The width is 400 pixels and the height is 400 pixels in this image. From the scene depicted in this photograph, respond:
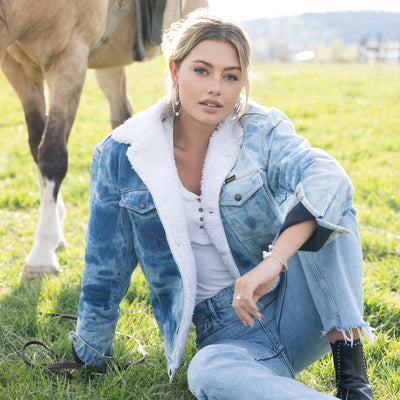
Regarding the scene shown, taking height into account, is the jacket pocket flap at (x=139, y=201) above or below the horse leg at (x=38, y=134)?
above

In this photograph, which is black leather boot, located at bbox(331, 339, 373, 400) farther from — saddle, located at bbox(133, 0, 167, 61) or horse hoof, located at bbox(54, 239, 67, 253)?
saddle, located at bbox(133, 0, 167, 61)

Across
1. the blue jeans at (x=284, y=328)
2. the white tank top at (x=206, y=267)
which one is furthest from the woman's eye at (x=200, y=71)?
the blue jeans at (x=284, y=328)

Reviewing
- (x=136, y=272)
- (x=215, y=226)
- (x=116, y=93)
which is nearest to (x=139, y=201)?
(x=215, y=226)

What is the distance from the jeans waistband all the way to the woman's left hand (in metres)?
0.37

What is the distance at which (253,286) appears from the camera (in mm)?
1746

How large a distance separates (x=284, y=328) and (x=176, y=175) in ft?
2.28

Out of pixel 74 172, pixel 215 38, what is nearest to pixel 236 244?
pixel 215 38

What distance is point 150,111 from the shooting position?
2201mm

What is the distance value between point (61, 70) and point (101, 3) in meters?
0.50

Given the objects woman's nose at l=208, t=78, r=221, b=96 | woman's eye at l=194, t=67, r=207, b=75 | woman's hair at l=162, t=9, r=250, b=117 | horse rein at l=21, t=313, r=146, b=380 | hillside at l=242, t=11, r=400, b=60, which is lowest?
hillside at l=242, t=11, r=400, b=60

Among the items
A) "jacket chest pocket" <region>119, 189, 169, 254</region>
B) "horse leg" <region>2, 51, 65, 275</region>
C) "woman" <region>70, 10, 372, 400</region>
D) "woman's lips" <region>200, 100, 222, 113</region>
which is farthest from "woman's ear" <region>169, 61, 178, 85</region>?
"horse leg" <region>2, 51, 65, 275</region>

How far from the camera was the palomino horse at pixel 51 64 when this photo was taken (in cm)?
327

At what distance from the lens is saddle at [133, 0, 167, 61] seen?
4.29 m

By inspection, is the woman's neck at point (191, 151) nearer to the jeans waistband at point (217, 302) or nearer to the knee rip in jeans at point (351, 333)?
the jeans waistband at point (217, 302)
